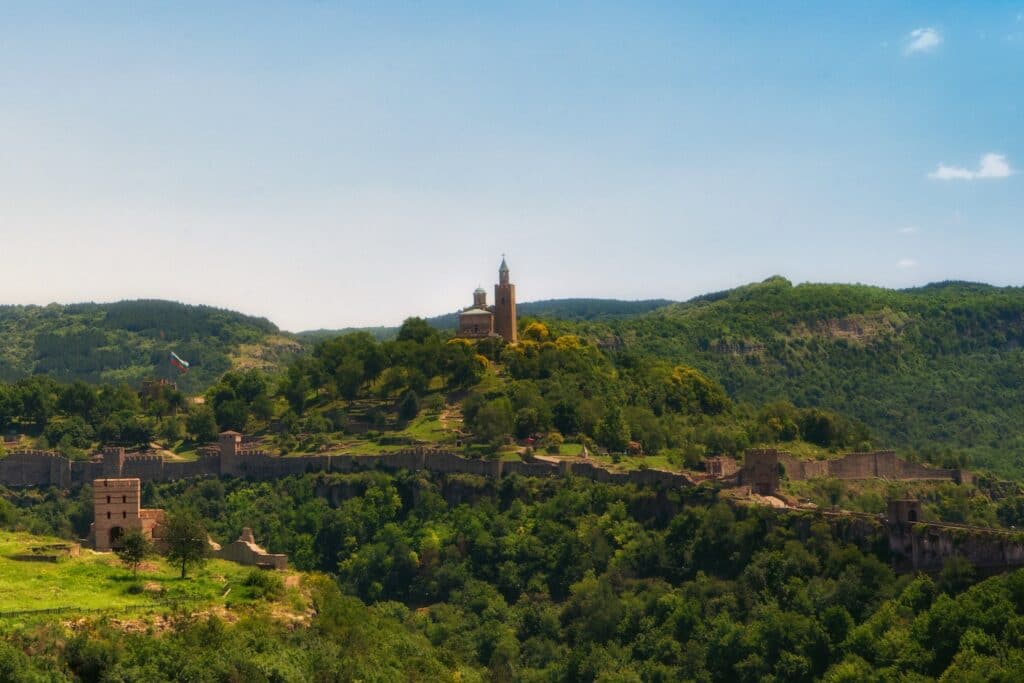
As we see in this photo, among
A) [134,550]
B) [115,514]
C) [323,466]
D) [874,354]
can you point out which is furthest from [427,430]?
[874,354]

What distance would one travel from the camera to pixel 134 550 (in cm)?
5428

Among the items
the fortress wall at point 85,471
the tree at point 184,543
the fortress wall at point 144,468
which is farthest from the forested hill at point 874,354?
the tree at point 184,543

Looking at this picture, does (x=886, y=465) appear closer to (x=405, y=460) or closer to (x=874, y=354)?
(x=405, y=460)

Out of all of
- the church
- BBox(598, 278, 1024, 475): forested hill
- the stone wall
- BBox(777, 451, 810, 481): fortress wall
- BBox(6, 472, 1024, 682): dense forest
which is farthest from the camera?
BBox(598, 278, 1024, 475): forested hill

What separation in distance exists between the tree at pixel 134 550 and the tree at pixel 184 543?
2.86ft

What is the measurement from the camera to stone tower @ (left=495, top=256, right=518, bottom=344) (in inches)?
4104

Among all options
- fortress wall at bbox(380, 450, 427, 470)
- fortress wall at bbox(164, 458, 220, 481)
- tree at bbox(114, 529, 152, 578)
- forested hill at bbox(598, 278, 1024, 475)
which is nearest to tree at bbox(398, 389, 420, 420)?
fortress wall at bbox(380, 450, 427, 470)

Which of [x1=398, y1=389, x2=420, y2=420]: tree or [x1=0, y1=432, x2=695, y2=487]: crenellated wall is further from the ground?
[x1=398, y1=389, x2=420, y2=420]: tree

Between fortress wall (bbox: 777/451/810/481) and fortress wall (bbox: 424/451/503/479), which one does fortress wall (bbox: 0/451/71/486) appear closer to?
fortress wall (bbox: 424/451/503/479)

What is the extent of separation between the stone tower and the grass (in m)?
48.0

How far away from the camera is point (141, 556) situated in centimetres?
5456

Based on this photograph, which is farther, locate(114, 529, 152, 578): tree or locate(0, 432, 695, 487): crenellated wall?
locate(0, 432, 695, 487): crenellated wall

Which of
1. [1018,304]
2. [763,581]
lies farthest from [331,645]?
[1018,304]

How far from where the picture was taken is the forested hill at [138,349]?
175 m
